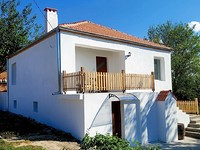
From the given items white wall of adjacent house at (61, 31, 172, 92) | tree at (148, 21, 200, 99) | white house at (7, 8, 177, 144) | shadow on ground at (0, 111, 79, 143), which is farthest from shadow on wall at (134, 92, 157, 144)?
tree at (148, 21, 200, 99)

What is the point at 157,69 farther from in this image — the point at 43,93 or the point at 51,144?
the point at 51,144

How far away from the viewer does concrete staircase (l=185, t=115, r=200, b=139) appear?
54.9 ft

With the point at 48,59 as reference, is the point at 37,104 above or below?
below

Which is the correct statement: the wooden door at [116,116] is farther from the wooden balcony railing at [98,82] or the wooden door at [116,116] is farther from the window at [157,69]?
the window at [157,69]

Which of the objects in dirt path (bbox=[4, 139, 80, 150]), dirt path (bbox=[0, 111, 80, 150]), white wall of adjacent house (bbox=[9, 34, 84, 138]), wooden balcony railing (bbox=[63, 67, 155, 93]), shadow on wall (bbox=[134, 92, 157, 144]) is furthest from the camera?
shadow on wall (bbox=[134, 92, 157, 144])

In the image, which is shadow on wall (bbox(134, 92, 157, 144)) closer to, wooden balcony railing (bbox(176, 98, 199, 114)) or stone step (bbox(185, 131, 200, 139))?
stone step (bbox(185, 131, 200, 139))

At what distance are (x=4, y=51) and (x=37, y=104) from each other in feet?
45.7

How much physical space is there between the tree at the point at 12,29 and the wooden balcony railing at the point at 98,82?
56.1 feet

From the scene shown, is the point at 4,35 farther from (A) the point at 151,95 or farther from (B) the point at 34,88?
(A) the point at 151,95

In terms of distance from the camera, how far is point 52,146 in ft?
33.0

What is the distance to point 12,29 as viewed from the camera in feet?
90.1

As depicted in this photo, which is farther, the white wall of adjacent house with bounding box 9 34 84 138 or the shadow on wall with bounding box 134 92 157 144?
the shadow on wall with bounding box 134 92 157 144

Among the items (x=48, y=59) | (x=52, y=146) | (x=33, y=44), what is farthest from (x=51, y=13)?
(x=52, y=146)

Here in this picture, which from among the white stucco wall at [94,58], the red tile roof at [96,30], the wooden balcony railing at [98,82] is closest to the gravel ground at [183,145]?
the wooden balcony railing at [98,82]
